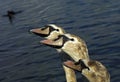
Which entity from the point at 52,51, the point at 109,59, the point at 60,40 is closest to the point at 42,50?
the point at 52,51

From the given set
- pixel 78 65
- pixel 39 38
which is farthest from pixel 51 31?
pixel 39 38

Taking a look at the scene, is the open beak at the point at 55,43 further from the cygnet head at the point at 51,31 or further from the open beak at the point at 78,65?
the open beak at the point at 78,65

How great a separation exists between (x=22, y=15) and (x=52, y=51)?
879 centimetres

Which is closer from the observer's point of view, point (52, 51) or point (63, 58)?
point (63, 58)

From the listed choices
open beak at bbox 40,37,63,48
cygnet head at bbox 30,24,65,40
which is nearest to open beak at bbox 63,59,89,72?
open beak at bbox 40,37,63,48

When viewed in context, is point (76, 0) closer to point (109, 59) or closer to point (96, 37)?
point (96, 37)

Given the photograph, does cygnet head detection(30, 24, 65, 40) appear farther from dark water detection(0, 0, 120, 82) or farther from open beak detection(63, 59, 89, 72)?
dark water detection(0, 0, 120, 82)

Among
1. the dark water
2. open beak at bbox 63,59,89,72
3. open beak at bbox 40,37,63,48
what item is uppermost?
open beak at bbox 40,37,63,48

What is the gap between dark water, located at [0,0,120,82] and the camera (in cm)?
1906

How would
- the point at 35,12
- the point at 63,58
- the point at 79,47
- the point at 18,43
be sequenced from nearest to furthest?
1. the point at 79,47
2. the point at 63,58
3. the point at 18,43
4. the point at 35,12

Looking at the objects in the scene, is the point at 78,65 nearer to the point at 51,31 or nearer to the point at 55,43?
the point at 55,43

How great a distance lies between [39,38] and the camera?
2359 centimetres

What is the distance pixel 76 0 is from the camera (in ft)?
96.8

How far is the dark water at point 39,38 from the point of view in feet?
62.5
